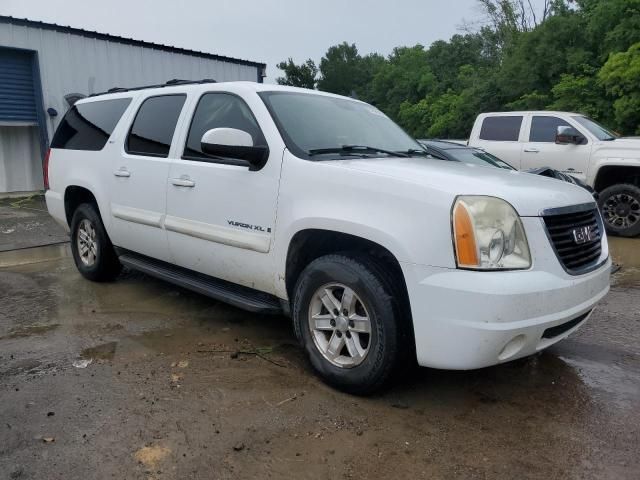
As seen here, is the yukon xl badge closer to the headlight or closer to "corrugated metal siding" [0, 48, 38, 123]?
the headlight

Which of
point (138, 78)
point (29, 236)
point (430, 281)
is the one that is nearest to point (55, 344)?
point (430, 281)

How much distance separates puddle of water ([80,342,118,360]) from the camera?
12.5 ft

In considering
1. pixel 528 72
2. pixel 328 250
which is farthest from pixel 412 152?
pixel 528 72

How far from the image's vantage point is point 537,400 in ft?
10.5

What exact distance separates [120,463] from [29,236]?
716 centimetres

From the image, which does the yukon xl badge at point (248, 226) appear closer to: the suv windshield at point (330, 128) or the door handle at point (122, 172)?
the suv windshield at point (330, 128)

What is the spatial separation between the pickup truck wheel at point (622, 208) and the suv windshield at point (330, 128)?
17.2ft

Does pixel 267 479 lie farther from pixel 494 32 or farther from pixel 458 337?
pixel 494 32

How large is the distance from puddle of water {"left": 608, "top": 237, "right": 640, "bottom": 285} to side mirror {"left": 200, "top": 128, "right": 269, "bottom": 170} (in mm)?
A: 4382

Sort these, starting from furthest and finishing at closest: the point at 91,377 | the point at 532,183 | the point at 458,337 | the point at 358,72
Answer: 1. the point at 358,72
2. the point at 91,377
3. the point at 532,183
4. the point at 458,337

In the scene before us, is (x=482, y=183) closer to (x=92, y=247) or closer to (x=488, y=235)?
(x=488, y=235)

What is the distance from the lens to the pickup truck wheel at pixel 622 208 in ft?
26.9

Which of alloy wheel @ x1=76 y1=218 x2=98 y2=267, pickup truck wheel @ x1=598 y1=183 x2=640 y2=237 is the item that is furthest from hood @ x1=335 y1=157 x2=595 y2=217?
pickup truck wheel @ x1=598 y1=183 x2=640 y2=237

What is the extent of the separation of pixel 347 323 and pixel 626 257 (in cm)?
543
